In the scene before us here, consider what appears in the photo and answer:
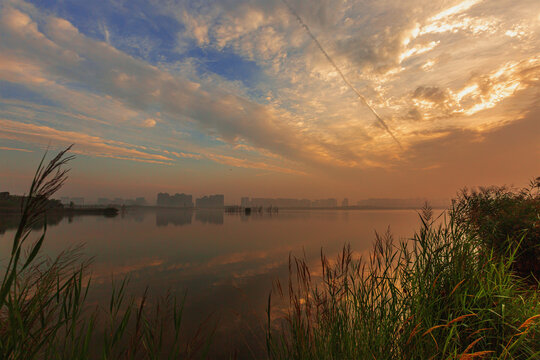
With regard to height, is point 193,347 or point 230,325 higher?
point 193,347

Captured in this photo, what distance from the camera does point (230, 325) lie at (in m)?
8.50

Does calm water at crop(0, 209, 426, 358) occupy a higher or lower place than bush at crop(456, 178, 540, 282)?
lower

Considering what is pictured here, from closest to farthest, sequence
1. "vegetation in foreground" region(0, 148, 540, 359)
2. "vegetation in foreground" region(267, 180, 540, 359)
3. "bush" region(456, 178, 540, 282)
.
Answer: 1. "vegetation in foreground" region(0, 148, 540, 359)
2. "vegetation in foreground" region(267, 180, 540, 359)
3. "bush" region(456, 178, 540, 282)

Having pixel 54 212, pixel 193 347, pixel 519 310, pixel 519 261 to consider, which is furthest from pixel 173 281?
pixel 54 212

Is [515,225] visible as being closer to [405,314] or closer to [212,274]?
[405,314]

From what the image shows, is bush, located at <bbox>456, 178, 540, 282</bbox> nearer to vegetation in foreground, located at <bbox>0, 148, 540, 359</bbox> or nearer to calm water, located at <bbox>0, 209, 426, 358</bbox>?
vegetation in foreground, located at <bbox>0, 148, 540, 359</bbox>

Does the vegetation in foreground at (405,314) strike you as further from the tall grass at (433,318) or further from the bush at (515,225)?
the bush at (515,225)

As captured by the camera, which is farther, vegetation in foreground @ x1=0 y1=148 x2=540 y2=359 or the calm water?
the calm water

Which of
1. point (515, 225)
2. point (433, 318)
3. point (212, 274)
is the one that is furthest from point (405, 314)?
point (212, 274)

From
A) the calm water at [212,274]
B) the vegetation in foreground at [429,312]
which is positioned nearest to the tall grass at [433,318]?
the vegetation in foreground at [429,312]

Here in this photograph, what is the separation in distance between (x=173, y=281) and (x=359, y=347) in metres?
12.0

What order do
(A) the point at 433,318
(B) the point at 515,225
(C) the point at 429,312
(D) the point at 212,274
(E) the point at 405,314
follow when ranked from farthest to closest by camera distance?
(D) the point at 212,274 → (B) the point at 515,225 → (E) the point at 405,314 → (A) the point at 433,318 → (C) the point at 429,312

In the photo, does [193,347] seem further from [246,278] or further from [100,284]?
[100,284]

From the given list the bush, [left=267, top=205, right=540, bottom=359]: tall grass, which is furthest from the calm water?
the bush
